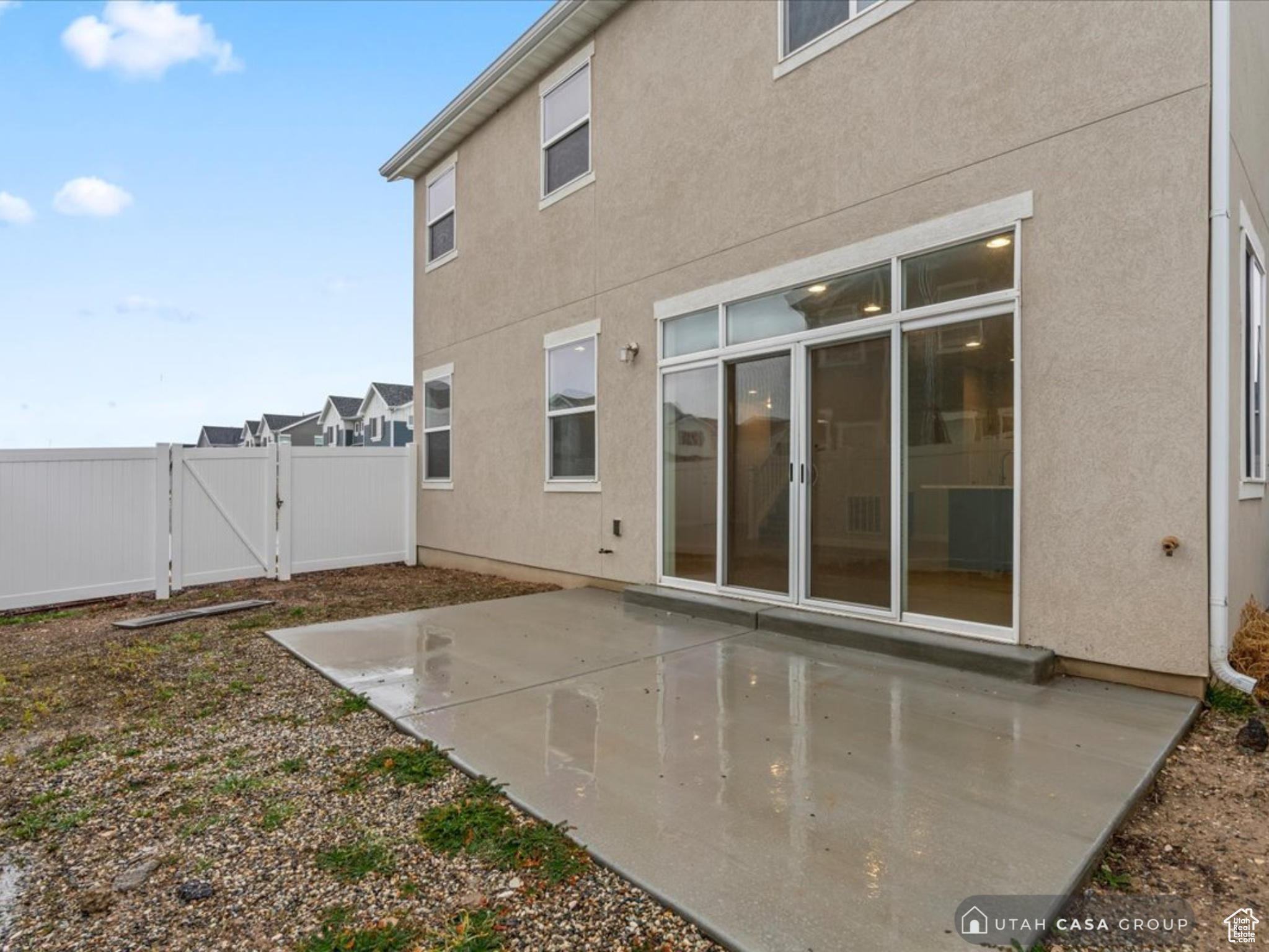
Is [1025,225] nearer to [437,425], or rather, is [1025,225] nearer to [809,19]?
[809,19]

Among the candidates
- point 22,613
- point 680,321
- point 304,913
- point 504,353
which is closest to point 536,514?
point 504,353

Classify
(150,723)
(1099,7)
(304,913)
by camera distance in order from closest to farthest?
(304,913), (150,723), (1099,7)

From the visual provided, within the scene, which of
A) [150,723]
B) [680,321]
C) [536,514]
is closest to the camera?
[150,723]

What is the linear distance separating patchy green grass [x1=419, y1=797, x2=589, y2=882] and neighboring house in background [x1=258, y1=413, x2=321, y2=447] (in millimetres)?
43556

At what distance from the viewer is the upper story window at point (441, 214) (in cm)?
1036

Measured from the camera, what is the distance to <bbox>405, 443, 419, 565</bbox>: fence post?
432 inches

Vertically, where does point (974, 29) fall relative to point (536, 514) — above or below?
above

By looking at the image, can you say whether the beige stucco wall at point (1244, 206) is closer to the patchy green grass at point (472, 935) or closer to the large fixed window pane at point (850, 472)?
the large fixed window pane at point (850, 472)

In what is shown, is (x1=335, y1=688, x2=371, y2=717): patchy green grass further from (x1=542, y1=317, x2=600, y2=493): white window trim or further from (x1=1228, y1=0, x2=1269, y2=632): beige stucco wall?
(x1=1228, y1=0, x2=1269, y2=632): beige stucco wall

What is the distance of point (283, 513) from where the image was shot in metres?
9.33

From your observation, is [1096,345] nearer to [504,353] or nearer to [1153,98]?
[1153,98]

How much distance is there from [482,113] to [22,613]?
8646 millimetres

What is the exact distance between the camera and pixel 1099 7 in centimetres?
392

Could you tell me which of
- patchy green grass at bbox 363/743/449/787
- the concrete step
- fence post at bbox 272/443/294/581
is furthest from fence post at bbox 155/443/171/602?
patchy green grass at bbox 363/743/449/787
